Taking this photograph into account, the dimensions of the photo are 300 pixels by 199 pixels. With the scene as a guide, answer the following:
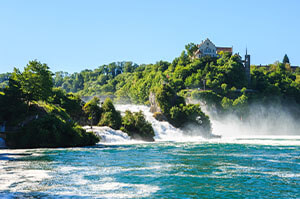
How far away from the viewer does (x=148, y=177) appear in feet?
77.9

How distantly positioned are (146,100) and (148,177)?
96.7 meters

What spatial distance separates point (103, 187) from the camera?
2058 centimetres

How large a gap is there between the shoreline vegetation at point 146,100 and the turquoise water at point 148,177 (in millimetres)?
13774

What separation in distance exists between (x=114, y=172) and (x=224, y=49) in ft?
384

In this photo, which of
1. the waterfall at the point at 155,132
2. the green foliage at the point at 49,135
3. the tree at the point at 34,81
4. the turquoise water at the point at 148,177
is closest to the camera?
the turquoise water at the point at 148,177

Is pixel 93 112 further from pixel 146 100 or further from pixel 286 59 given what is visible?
pixel 286 59

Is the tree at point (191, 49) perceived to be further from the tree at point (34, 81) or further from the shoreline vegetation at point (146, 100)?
the tree at point (34, 81)

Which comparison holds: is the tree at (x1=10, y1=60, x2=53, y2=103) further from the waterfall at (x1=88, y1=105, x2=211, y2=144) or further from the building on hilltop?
the building on hilltop

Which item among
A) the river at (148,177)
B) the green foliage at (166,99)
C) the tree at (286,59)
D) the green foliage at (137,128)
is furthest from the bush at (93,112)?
the tree at (286,59)

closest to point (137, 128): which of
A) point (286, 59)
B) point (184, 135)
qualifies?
point (184, 135)

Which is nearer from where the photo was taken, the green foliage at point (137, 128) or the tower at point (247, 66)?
the green foliage at point (137, 128)

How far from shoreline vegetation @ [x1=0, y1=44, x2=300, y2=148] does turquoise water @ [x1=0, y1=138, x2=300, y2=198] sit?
13.8 meters

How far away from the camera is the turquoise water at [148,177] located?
62.5ft

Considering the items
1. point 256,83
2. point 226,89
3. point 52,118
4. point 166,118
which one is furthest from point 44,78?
point 256,83
